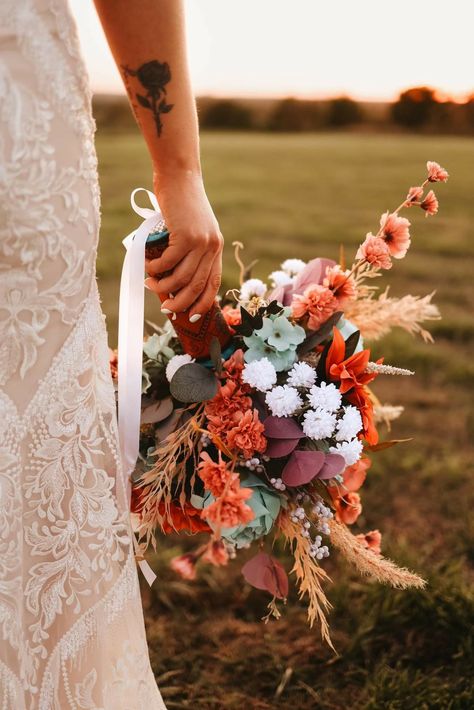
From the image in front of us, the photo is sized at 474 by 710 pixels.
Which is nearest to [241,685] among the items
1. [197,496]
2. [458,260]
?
[197,496]

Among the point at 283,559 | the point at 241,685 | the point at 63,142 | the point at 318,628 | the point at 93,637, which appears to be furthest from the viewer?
the point at 283,559

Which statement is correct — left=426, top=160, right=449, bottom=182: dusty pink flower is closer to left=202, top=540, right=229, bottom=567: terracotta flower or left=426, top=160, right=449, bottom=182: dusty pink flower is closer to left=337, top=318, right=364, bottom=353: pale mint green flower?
left=337, top=318, right=364, bottom=353: pale mint green flower

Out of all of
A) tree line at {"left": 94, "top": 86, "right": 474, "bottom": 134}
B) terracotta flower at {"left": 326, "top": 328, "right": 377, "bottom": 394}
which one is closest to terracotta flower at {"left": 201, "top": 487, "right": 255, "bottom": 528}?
terracotta flower at {"left": 326, "top": 328, "right": 377, "bottom": 394}

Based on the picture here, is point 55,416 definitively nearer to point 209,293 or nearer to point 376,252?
point 209,293

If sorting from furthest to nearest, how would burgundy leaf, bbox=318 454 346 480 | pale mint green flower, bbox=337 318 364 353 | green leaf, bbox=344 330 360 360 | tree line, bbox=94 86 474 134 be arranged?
tree line, bbox=94 86 474 134
pale mint green flower, bbox=337 318 364 353
green leaf, bbox=344 330 360 360
burgundy leaf, bbox=318 454 346 480

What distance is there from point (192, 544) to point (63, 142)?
2.05 m

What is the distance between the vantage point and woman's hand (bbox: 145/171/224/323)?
143cm

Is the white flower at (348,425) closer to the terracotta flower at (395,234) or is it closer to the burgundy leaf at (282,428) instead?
Answer: the burgundy leaf at (282,428)

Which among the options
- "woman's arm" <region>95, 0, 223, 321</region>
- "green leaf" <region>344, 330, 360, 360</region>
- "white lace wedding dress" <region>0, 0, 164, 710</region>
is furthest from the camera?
"green leaf" <region>344, 330, 360, 360</region>

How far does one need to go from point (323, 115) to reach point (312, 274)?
17.7 m

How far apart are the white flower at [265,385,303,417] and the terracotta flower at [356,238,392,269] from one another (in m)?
0.39

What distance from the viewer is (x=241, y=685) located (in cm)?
229

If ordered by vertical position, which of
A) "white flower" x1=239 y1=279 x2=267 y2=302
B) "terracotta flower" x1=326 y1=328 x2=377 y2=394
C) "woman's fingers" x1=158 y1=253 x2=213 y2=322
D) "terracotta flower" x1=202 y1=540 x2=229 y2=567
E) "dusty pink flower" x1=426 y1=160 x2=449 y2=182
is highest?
"dusty pink flower" x1=426 y1=160 x2=449 y2=182

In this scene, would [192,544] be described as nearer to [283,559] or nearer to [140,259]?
[283,559]
